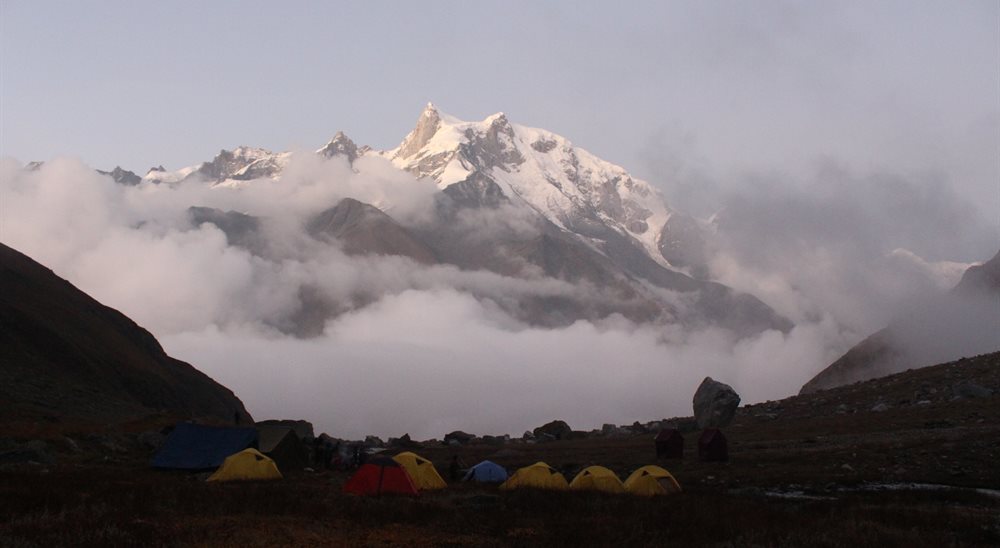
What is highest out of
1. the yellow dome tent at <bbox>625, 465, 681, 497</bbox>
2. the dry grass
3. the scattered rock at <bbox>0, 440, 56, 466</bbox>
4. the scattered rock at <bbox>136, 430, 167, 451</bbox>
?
the scattered rock at <bbox>136, 430, 167, 451</bbox>

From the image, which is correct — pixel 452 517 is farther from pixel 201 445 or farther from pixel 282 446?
pixel 282 446

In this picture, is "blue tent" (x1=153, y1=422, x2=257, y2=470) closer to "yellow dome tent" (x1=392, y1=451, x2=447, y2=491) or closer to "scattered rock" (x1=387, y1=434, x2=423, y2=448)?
"yellow dome tent" (x1=392, y1=451, x2=447, y2=491)

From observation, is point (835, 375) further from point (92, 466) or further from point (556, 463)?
point (92, 466)

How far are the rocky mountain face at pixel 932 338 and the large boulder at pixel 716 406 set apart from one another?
158ft

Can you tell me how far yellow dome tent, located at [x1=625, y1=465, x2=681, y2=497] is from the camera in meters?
39.6

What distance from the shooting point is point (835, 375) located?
14400 centimetres

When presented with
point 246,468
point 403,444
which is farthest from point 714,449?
point 403,444

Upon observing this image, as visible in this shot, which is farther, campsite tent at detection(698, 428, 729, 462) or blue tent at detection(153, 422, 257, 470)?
campsite tent at detection(698, 428, 729, 462)

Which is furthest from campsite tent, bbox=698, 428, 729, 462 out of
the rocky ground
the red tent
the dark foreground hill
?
the dark foreground hill

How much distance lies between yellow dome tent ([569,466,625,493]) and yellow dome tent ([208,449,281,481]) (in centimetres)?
1512

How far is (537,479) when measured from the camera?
4141 cm

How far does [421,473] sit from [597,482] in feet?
28.7

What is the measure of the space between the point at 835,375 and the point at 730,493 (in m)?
113

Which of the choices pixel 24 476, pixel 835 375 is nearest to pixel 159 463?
pixel 24 476
